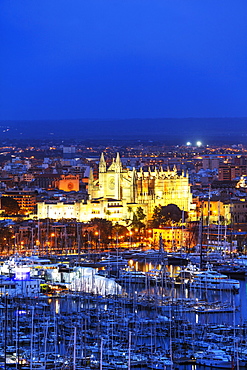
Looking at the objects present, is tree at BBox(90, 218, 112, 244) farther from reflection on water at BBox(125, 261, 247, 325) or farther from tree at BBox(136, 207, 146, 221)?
reflection on water at BBox(125, 261, 247, 325)

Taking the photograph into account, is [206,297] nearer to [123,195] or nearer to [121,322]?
[121,322]

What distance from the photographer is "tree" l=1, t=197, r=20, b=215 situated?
5600 cm

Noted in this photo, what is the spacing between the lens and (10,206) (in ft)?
186

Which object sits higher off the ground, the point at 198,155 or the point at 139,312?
the point at 198,155

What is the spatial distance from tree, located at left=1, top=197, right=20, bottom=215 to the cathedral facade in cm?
287

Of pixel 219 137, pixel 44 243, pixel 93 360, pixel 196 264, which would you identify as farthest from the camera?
pixel 219 137

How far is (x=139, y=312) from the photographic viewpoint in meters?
27.2

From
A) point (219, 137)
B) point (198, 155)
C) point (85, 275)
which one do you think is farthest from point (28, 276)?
point (219, 137)

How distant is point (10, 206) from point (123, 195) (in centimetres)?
533

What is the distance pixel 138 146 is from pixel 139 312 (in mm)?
122785

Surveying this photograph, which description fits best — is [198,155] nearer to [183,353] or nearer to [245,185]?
[245,185]

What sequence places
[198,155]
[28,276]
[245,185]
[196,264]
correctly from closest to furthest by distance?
[28,276], [196,264], [245,185], [198,155]


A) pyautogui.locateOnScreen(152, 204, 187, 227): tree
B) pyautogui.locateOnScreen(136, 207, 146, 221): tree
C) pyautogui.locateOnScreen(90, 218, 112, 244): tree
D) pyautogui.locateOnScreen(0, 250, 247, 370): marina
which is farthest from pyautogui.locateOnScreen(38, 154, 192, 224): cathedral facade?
pyautogui.locateOnScreen(0, 250, 247, 370): marina

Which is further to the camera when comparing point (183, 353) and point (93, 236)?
point (93, 236)
